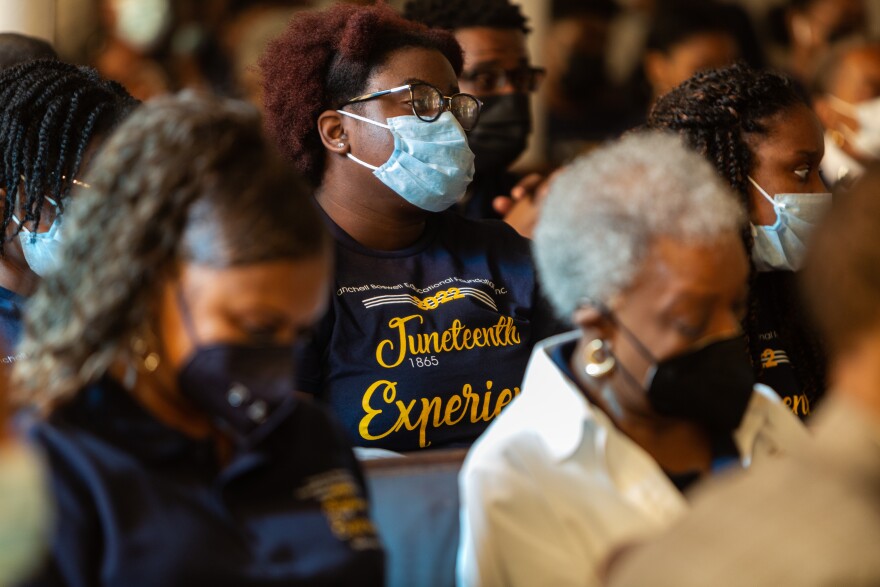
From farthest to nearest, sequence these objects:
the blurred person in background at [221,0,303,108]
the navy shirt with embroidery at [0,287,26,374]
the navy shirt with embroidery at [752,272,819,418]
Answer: the blurred person in background at [221,0,303,108], the navy shirt with embroidery at [752,272,819,418], the navy shirt with embroidery at [0,287,26,374]

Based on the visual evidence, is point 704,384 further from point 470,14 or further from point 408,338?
point 470,14

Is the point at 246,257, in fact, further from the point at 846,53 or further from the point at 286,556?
the point at 846,53

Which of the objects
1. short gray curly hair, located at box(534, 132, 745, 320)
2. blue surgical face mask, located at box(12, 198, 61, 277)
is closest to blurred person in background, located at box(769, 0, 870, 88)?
short gray curly hair, located at box(534, 132, 745, 320)

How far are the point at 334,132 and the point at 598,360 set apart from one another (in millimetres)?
1251

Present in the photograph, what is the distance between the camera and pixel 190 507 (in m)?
1.72

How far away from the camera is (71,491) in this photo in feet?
5.39

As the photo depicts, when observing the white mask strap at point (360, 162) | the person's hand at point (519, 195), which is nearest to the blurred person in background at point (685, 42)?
the person's hand at point (519, 195)

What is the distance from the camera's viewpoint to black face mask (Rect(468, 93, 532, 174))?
13.5ft

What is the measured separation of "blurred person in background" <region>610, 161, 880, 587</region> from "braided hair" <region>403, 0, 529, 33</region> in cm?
263

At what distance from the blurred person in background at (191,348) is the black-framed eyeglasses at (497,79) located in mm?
2334

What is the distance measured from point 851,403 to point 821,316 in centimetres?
15

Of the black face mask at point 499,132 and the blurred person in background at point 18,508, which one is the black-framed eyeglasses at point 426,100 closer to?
the black face mask at point 499,132

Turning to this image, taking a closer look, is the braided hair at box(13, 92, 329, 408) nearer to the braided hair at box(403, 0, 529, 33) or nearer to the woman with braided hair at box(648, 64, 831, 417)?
the woman with braided hair at box(648, 64, 831, 417)

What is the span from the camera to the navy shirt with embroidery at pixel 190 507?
164 centimetres
